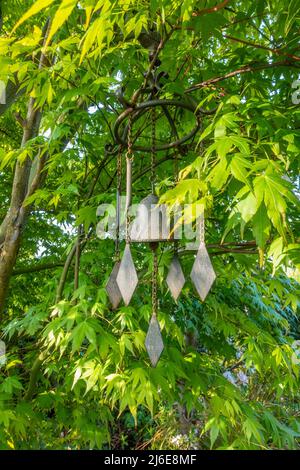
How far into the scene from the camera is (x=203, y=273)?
824 millimetres

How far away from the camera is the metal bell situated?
92cm

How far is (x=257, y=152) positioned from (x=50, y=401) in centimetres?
156

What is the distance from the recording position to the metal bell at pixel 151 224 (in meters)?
0.92

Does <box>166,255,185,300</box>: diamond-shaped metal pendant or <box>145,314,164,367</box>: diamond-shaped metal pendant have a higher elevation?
<box>166,255,185,300</box>: diamond-shaped metal pendant

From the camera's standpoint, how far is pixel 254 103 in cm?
112

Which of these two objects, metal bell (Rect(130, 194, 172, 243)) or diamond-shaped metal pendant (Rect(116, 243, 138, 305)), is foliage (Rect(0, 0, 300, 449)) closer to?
metal bell (Rect(130, 194, 172, 243))

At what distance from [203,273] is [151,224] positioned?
0.18 metres

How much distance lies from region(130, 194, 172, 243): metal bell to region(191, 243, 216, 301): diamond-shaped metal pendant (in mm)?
113

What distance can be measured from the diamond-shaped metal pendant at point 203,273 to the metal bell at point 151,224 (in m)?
0.11

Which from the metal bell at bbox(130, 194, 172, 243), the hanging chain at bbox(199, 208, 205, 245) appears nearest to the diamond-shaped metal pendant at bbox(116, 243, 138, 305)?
the metal bell at bbox(130, 194, 172, 243)

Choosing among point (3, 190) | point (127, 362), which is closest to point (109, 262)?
point (127, 362)

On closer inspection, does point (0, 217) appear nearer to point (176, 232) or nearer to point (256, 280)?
point (256, 280)

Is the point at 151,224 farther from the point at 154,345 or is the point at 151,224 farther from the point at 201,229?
the point at 154,345

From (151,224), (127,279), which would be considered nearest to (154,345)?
(127,279)
